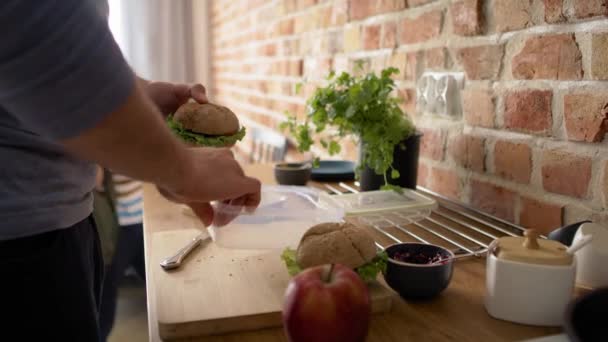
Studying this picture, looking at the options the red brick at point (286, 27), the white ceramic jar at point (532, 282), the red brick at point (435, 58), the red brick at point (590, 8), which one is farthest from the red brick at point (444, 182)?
the red brick at point (286, 27)

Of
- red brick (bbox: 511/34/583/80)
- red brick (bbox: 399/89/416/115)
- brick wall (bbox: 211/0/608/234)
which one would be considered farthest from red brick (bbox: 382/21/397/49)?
red brick (bbox: 511/34/583/80)

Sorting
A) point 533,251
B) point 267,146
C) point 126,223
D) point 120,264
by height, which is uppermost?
point 533,251

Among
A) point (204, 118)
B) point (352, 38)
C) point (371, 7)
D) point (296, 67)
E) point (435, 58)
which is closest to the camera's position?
point (204, 118)

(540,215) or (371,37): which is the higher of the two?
(371,37)

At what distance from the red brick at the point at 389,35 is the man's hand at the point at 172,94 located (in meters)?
0.58

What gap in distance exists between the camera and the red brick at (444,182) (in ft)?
3.98

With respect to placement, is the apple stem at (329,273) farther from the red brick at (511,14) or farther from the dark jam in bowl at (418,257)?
the red brick at (511,14)

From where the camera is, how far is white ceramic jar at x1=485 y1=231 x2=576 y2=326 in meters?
0.63

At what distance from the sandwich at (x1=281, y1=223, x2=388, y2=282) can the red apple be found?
5.2 inches

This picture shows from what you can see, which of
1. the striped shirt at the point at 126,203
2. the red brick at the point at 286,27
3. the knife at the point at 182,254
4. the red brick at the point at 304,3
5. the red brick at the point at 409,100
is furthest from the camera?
the red brick at the point at 286,27

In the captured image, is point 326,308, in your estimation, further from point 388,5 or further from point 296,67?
point 296,67

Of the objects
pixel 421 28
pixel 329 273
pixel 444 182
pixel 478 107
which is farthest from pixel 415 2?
pixel 329 273

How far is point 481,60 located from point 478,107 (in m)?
0.10

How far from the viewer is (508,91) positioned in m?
1.03
